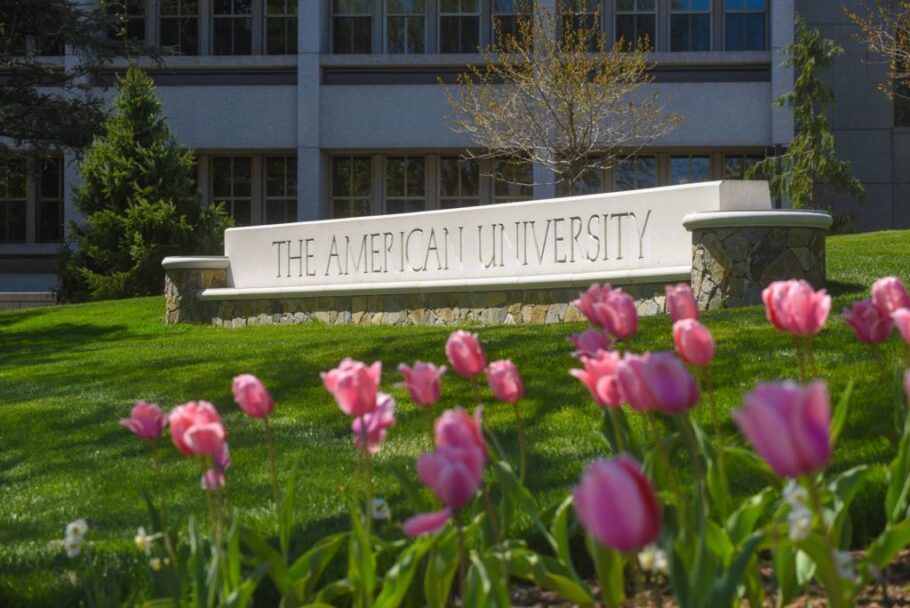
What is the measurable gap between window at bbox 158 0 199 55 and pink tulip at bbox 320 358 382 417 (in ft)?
93.6

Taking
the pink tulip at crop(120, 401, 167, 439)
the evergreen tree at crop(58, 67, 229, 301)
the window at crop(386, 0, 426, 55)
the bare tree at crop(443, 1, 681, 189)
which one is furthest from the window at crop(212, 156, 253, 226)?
the pink tulip at crop(120, 401, 167, 439)

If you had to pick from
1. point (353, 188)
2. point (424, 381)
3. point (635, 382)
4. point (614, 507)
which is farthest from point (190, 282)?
point (614, 507)

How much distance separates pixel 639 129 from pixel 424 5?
24.1ft

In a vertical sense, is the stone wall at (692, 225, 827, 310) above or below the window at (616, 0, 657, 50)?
below

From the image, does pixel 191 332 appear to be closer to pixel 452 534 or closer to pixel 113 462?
pixel 113 462

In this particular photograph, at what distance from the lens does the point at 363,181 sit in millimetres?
29438

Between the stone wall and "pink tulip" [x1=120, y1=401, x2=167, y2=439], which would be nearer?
"pink tulip" [x1=120, y1=401, x2=167, y2=439]

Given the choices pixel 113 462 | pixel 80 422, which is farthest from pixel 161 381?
pixel 113 462

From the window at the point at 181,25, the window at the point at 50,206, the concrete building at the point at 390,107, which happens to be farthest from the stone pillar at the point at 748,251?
the window at the point at 50,206

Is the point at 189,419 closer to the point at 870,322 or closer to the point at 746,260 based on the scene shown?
the point at 870,322

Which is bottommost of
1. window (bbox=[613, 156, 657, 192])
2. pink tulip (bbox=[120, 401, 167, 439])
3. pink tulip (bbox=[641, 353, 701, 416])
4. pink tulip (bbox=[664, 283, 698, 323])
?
pink tulip (bbox=[120, 401, 167, 439])

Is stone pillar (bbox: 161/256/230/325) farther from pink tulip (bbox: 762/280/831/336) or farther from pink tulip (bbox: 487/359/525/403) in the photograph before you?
pink tulip (bbox: 762/280/831/336)

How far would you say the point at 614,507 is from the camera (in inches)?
57.1

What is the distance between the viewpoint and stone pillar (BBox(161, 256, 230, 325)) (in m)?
17.2
